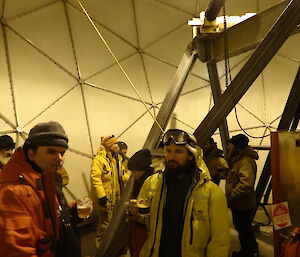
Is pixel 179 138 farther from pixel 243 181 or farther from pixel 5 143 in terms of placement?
pixel 5 143

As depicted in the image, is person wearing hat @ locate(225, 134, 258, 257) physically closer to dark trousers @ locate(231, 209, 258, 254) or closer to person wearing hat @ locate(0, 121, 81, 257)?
dark trousers @ locate(231, 209, 258, 254)

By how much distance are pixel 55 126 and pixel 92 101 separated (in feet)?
13.5

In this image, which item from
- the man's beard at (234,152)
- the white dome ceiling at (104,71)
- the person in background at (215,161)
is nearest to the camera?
the man's beard at (234,152)

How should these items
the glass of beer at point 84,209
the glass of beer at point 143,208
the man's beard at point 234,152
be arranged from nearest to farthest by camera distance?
the glass of beer at point 84,209, the glass of beer at point 143,208, the man's beard at point 234,152

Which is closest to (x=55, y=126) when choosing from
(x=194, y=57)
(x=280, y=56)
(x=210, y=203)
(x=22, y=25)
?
(x=210, y=203)

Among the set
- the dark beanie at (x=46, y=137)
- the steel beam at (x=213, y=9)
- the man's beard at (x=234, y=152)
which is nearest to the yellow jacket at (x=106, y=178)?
the man's beard at (x=234, y=152)

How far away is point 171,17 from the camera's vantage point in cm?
673

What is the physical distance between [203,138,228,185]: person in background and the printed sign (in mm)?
2606

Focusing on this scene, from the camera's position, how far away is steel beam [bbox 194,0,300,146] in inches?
114

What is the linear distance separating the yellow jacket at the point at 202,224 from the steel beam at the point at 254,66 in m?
1.00

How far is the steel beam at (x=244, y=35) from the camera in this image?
3.48 metres

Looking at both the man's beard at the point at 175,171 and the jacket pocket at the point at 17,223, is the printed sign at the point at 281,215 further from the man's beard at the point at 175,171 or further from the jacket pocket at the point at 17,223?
the jacket pocket at the point at 17,223

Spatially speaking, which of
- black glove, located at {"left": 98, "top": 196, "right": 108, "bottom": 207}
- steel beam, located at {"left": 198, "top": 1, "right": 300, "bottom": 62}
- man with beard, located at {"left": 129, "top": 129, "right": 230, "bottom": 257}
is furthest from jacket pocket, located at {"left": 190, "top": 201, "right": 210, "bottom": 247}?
black glove, located at {"left": 98, "top": 196, "right": 108, "bottom": 207}

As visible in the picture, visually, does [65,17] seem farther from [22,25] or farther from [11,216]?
[11,216]
